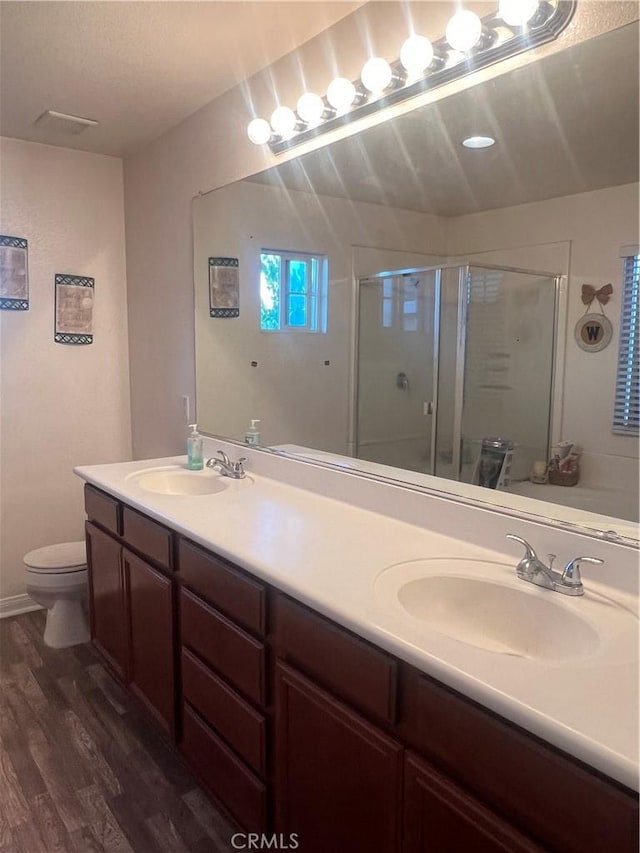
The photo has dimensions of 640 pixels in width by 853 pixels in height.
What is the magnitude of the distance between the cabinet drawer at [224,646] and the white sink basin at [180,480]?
64 centimetres

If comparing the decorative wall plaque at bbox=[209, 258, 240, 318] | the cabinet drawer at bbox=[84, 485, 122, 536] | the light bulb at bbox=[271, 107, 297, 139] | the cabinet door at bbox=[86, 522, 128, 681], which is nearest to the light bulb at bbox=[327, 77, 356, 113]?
the light bulb at bbox=[271, 107, 297, 139]

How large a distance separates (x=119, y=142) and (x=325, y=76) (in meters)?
1.47

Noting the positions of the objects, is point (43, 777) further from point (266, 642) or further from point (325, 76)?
point (325, 76)

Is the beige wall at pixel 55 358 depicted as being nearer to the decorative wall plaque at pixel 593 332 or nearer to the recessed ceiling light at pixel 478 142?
the recessed ceiling light at pixel 478 142

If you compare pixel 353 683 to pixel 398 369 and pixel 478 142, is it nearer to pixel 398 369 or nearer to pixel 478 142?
pixel 398 369

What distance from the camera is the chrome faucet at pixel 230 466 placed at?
244 cm

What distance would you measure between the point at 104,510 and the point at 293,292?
112cm


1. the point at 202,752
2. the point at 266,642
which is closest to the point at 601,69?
the point at 266,642

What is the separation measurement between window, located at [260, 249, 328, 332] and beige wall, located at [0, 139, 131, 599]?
51.4 inches

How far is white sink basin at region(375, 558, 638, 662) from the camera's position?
3.92 feet

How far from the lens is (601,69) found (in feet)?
4.30

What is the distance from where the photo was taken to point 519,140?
59.5 inches

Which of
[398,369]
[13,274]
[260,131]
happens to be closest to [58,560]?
[13,274]

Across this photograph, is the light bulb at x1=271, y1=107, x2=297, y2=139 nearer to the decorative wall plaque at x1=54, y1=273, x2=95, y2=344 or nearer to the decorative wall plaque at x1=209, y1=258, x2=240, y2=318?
the decorative wall plaque at x1=209, y1=258, x2=240, y2=318
